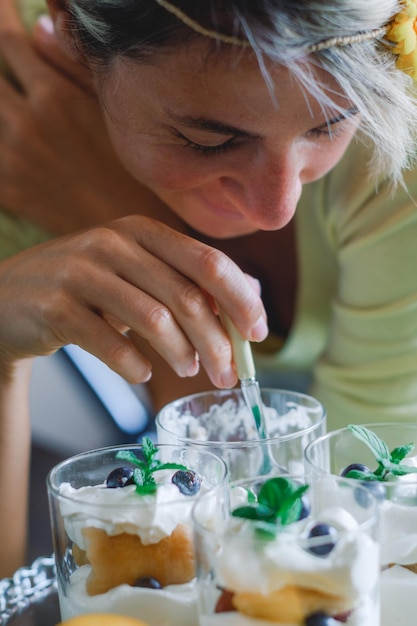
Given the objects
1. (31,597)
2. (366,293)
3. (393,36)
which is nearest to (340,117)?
(393,36)

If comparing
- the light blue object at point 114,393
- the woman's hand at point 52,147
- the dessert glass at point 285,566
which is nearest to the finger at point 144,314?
the dessert glass at point 285,566

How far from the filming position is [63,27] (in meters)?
0.85

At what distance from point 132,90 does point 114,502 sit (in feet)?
1.23

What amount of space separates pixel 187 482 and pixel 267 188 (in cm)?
29

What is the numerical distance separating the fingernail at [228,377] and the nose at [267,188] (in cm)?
15

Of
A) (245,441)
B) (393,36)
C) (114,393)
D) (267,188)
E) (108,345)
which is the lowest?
(114,393)

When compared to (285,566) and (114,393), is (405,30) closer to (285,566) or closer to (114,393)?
(285,566)

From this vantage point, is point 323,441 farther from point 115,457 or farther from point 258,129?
point 258,129

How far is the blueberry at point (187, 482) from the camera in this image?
1.96 ft

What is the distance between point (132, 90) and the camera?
2.50 feet

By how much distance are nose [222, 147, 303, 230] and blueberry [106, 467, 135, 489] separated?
0.29 metres

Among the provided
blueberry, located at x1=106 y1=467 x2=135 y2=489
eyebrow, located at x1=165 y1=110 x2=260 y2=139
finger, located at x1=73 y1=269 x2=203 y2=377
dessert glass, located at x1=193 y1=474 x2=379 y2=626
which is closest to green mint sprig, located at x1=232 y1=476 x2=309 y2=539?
dessert glass, located at x1=193 y1=474 x2=379 y2=626

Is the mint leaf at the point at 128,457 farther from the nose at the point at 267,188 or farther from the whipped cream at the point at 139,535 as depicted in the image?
the nose at the point at 267,188

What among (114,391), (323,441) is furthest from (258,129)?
(114,391)
